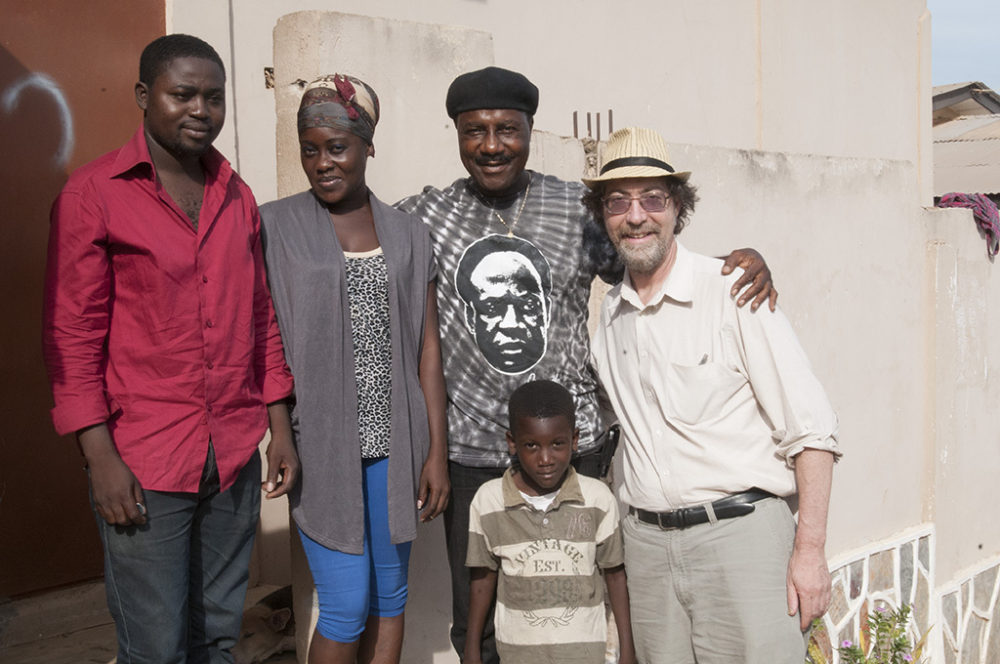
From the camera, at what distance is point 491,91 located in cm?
279

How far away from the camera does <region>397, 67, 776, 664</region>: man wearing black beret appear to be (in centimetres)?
283

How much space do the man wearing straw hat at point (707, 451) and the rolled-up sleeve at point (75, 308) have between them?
132cm

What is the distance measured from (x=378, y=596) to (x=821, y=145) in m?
7.41

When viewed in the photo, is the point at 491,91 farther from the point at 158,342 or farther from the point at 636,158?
the point at 158,342

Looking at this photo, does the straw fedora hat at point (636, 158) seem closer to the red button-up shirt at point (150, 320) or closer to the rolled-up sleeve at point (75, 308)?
the red button-up shirt at point (150, 320)

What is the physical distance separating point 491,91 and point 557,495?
1178 mm

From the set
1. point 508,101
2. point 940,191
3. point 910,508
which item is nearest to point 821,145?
point 940,191

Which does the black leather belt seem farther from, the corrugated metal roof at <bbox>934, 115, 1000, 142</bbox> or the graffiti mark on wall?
the corrugated metal roof at <bbox>934, 115, 1000, 142</bbox>

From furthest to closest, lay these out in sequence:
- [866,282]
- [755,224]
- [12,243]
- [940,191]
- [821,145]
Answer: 1. [940,191]
2. [821,145]
3. [866,282]
4. [755,224]
5. [12,243]

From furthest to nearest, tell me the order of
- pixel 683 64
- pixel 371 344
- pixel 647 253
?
pixel 683 64 → pixel 371 344 → pixel 647 253

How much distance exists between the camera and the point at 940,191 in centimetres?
1129

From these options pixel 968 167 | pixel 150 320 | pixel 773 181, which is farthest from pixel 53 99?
pixel 968 167

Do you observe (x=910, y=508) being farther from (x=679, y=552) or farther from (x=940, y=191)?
(x=940, y=191)

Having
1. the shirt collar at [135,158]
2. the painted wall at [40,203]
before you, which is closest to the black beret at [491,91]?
the shirt collar at [135,158]
